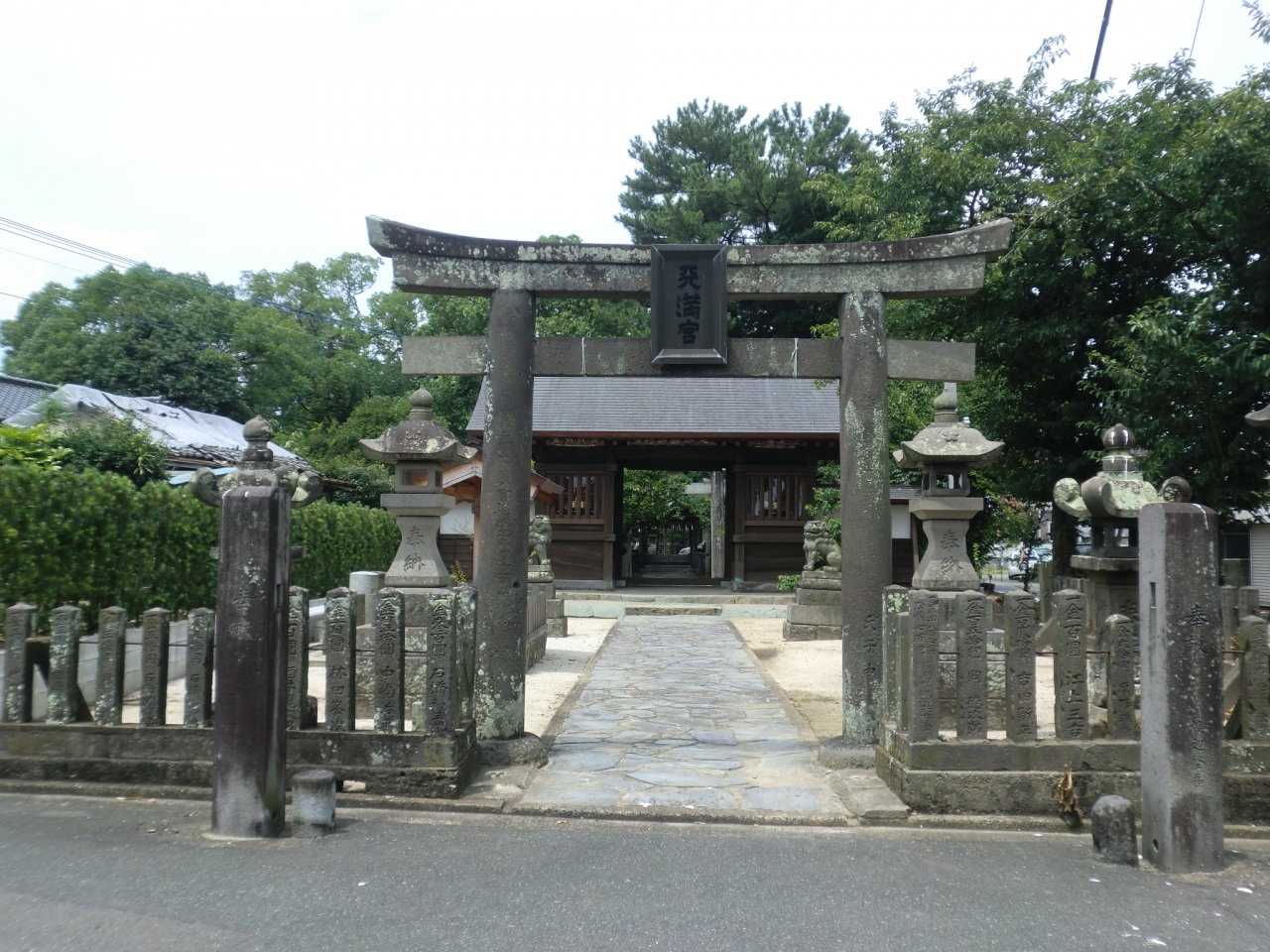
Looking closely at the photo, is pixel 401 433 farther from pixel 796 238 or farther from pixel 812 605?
pixel 796 238

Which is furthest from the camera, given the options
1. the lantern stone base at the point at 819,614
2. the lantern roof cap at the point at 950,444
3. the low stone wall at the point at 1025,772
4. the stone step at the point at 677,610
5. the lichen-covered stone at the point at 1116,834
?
the stone step at the point at 677,610

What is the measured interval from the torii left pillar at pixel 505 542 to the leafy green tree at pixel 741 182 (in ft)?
72.7

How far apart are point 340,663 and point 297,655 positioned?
0.88ft

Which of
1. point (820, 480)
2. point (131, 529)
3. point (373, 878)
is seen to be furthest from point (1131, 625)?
point (820, 480)

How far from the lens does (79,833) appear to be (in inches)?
190

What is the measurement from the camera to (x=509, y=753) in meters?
6.23

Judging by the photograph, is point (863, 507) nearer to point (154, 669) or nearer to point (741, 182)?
point (154, 669)

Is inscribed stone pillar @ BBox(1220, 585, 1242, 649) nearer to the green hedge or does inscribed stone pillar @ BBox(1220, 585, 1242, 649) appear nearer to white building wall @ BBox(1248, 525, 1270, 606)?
the green hedge

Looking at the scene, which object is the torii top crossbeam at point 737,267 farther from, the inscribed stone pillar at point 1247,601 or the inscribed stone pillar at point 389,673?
the inscribed stone pillar at point 1247,601

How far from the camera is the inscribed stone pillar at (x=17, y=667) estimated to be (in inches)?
225

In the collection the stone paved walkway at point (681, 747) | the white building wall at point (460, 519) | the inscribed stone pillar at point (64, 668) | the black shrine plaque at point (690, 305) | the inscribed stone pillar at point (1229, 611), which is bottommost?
the stone paved walkway at point (681, 747)

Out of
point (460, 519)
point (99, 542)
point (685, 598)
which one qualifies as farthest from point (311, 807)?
point (685, 598)

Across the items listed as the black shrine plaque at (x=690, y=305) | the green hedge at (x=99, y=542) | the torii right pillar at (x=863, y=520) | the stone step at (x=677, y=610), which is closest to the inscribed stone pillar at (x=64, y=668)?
the green hedge at (x=99, y=542)

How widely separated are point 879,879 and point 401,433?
20.9 ft
